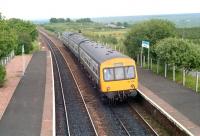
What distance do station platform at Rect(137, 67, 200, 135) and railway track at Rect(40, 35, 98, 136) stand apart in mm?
3495

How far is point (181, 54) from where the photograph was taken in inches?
1077

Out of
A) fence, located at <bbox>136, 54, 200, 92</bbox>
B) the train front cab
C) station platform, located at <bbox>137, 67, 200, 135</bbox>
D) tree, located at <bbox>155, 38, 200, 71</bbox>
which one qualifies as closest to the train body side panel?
the train front cab

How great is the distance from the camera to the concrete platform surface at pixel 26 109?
56.5ft

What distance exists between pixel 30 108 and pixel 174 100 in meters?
7.57

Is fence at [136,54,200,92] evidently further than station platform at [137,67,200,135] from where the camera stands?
Yes

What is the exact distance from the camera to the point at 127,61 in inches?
912

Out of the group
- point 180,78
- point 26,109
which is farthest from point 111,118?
point 180,78

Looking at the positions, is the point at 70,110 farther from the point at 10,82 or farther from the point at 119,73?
the point at 10,82

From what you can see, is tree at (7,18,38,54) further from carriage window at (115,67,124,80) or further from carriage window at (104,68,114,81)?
carriage window at (115,67,124,80)

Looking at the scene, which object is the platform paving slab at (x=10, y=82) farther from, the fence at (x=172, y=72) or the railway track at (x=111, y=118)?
the fence at (x=172, y=72)

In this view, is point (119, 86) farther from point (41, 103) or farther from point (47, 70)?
point (47, 70)

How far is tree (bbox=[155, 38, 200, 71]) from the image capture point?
27.2 m

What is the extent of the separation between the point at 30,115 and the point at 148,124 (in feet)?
18.3

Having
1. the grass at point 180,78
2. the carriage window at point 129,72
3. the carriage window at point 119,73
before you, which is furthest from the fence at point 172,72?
the carriage window at point 119,73
